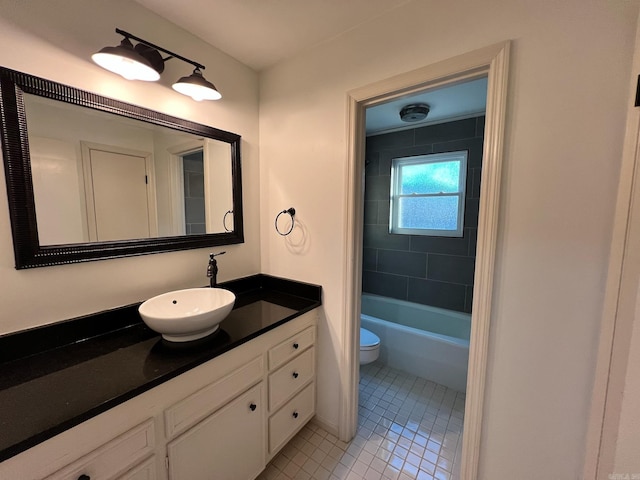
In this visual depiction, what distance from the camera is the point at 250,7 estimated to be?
1.25 metres

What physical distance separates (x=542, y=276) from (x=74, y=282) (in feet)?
6.32

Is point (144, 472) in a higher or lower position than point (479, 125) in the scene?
lower

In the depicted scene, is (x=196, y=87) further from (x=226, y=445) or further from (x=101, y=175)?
(x=226, y=445)

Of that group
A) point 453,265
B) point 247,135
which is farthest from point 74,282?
point 453,265

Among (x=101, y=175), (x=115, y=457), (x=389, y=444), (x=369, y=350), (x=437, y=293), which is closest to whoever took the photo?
(x=115, y=457)

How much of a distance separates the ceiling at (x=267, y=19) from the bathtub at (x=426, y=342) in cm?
225

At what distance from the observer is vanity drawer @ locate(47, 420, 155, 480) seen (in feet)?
2.48

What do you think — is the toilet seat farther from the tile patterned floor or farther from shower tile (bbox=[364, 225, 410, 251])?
shower tile (bbox=[364, 225, 410, 251])

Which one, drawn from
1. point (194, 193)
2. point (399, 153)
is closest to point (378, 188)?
point (399, 153)

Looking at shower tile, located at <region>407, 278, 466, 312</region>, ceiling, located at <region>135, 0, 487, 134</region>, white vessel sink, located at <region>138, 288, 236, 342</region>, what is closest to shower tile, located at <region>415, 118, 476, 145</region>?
ceiling, located at <region>135, 0, 487, 134</region>

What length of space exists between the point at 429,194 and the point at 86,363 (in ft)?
9.55

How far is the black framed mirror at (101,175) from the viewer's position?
99 centimetres

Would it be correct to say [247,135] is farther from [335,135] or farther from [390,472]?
[390,472]

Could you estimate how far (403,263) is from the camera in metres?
3.03
